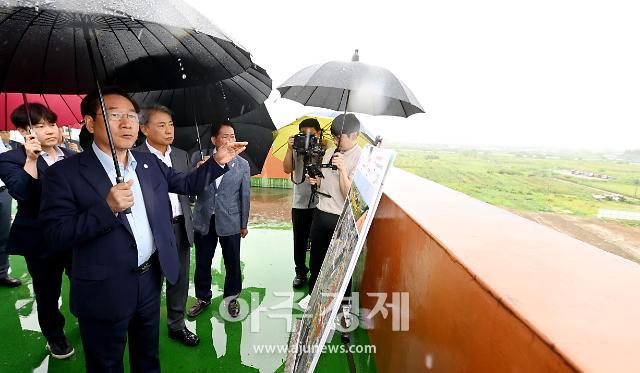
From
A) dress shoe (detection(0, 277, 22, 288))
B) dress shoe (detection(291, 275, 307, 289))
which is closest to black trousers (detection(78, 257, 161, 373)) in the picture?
dress shoe (detection(291, 275, 307, 289))

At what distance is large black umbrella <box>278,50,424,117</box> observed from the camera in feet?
8.59

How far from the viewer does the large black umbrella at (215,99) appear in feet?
9.08

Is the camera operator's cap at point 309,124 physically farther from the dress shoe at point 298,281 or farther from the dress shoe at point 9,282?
the dress shoe at point 9,282

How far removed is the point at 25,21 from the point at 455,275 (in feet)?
7.59

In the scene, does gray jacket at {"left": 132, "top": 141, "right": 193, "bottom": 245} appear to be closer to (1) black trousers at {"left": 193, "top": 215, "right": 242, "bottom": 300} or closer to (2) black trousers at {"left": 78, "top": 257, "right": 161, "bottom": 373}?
(1) black trousers at {"left": 193, "top": 215, "right": 242, "bottom": 300}

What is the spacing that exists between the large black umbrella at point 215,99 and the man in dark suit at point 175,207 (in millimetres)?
284

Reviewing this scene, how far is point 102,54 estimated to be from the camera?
1922 millimetres

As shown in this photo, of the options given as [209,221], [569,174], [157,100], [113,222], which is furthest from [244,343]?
[569,174]

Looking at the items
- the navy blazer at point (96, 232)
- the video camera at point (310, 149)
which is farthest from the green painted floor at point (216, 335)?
the video camera at point (310, 149)

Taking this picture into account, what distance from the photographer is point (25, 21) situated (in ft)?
5.21

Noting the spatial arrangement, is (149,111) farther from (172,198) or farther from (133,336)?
(133,336)

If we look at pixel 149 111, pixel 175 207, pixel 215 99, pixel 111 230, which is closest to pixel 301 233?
pixel 175 207

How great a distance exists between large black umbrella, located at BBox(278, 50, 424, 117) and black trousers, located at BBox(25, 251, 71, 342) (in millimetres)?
2428

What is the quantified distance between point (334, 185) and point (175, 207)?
140 cm
